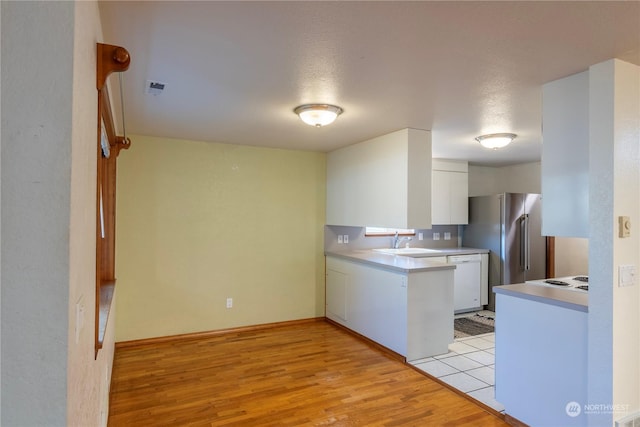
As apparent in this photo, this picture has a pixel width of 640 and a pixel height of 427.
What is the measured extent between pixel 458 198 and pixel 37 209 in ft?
18.0

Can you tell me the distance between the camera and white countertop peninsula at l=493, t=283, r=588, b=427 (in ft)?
7.04

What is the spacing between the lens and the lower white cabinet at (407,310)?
3541 millimetres

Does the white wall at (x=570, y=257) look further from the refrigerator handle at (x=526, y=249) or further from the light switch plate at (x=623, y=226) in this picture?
the light switch plate at (x=623, y=226)

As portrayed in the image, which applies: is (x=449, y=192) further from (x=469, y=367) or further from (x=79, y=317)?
(x=79, y=317)

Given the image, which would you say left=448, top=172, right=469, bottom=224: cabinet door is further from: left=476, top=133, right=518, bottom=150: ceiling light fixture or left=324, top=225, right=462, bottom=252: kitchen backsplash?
left=476, top=133, right=518, bottom=150: ceiling light fixture

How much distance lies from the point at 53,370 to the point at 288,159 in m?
4.01

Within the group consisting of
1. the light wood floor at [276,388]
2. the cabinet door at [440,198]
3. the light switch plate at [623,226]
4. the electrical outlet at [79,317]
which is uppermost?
the cabinet door at [440,198]

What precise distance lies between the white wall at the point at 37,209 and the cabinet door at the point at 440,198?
5057 millimetres

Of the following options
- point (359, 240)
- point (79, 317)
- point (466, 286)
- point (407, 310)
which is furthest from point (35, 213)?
point (466, 286)

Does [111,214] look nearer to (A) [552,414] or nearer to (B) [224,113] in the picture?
(B) [224,113]

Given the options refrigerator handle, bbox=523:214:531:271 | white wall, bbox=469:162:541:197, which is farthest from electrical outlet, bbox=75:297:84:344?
white wall, bbox=469:162:541:197

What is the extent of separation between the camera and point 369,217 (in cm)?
420

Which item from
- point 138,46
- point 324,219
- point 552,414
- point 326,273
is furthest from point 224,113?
point 552,414

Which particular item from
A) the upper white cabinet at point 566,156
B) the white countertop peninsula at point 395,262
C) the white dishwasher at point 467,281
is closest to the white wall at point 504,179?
the white dishwasher at point 467,281
